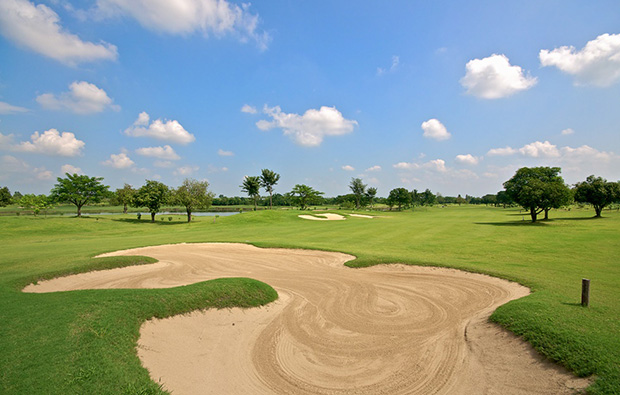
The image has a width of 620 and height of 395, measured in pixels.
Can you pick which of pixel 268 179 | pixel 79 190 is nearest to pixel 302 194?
pixel 268 179

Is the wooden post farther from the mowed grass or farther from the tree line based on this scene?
the tree line

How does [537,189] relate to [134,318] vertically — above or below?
above

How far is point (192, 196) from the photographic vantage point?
181 ft

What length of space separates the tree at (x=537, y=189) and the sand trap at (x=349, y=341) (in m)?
33.2

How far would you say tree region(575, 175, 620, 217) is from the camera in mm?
45688

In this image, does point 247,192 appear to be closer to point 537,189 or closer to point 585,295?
point 537,189

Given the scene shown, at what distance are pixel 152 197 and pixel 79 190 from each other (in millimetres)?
13482

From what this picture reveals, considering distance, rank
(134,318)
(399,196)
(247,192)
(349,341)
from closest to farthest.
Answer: (134,318)
(349,341)
(247,192)
(399,196)

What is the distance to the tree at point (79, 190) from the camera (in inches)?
2039

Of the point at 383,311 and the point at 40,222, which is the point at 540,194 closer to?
the point at 383,311

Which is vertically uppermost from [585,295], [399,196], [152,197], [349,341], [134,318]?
[399,196]

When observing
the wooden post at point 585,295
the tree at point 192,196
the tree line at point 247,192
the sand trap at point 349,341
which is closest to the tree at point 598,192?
the tree line at point 247,192

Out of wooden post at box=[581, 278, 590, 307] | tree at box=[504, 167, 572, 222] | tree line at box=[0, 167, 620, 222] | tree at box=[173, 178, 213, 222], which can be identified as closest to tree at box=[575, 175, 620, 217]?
tree line at box=[0, 167, 620, 222]

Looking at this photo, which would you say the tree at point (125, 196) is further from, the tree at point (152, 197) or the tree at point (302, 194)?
the tree at point (302, 194)
